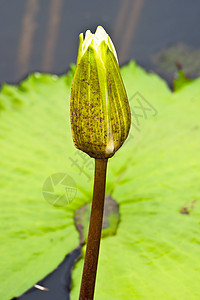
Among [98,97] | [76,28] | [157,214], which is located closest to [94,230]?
[98,97]

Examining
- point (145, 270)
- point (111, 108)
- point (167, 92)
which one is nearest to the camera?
point (111, 108)

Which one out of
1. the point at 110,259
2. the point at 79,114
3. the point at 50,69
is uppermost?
the point at 79,114

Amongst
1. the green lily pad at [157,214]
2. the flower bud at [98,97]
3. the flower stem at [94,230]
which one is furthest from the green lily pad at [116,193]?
the flower bud at [98,97]

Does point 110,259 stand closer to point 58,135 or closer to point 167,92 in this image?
point 58,135

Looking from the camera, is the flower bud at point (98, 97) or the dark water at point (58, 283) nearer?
the flower bud at point (98, 97)

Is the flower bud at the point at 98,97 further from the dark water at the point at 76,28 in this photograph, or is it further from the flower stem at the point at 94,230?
the dark water at the point at 76,28

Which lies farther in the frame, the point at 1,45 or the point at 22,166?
the point at 1,45

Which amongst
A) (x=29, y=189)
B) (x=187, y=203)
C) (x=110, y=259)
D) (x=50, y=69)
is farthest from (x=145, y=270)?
(x=50, y=69)
